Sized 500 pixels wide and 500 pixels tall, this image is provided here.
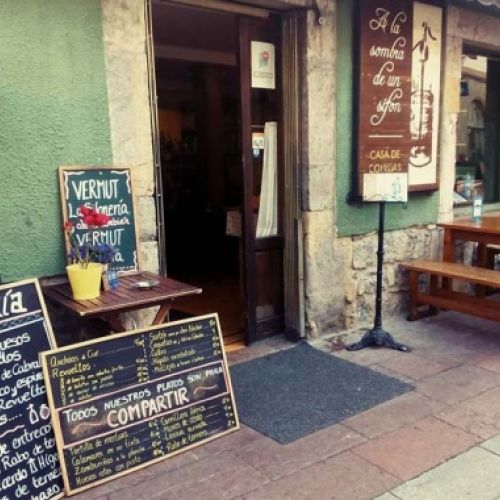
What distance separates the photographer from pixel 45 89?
312 cm

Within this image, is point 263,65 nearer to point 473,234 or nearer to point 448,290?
point 473,234

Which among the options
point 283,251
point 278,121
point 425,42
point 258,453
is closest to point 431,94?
point 425,42

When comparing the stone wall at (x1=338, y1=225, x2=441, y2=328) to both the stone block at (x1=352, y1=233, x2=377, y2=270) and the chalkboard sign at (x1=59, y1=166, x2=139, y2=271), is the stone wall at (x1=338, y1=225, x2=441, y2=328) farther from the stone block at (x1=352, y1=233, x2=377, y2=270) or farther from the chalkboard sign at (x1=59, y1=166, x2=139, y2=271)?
the chalkboard sign at (x1=59, y1=166, x2=139, y2=271)

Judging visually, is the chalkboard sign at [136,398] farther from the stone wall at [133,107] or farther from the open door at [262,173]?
the open door at [262,173]

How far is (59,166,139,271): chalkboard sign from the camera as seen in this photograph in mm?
3244

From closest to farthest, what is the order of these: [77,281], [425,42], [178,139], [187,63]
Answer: [77,281], [425,42], [187,63], [178,139]

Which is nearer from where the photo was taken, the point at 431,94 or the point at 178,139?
the point at 431,94

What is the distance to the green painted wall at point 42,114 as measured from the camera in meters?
3.02

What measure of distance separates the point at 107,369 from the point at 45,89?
1596mm

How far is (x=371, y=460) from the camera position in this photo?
9.27 feet

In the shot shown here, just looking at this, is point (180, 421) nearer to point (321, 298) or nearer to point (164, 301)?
point (164, 301)

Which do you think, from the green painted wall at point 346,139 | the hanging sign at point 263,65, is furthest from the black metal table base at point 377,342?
the hanging sign at point 263,65

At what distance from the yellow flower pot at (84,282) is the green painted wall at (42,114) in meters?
0.34

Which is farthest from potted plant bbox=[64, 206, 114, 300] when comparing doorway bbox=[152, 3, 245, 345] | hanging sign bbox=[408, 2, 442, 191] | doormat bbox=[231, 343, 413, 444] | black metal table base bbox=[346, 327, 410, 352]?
doorway bbox=[152, 3, 245, 345]
